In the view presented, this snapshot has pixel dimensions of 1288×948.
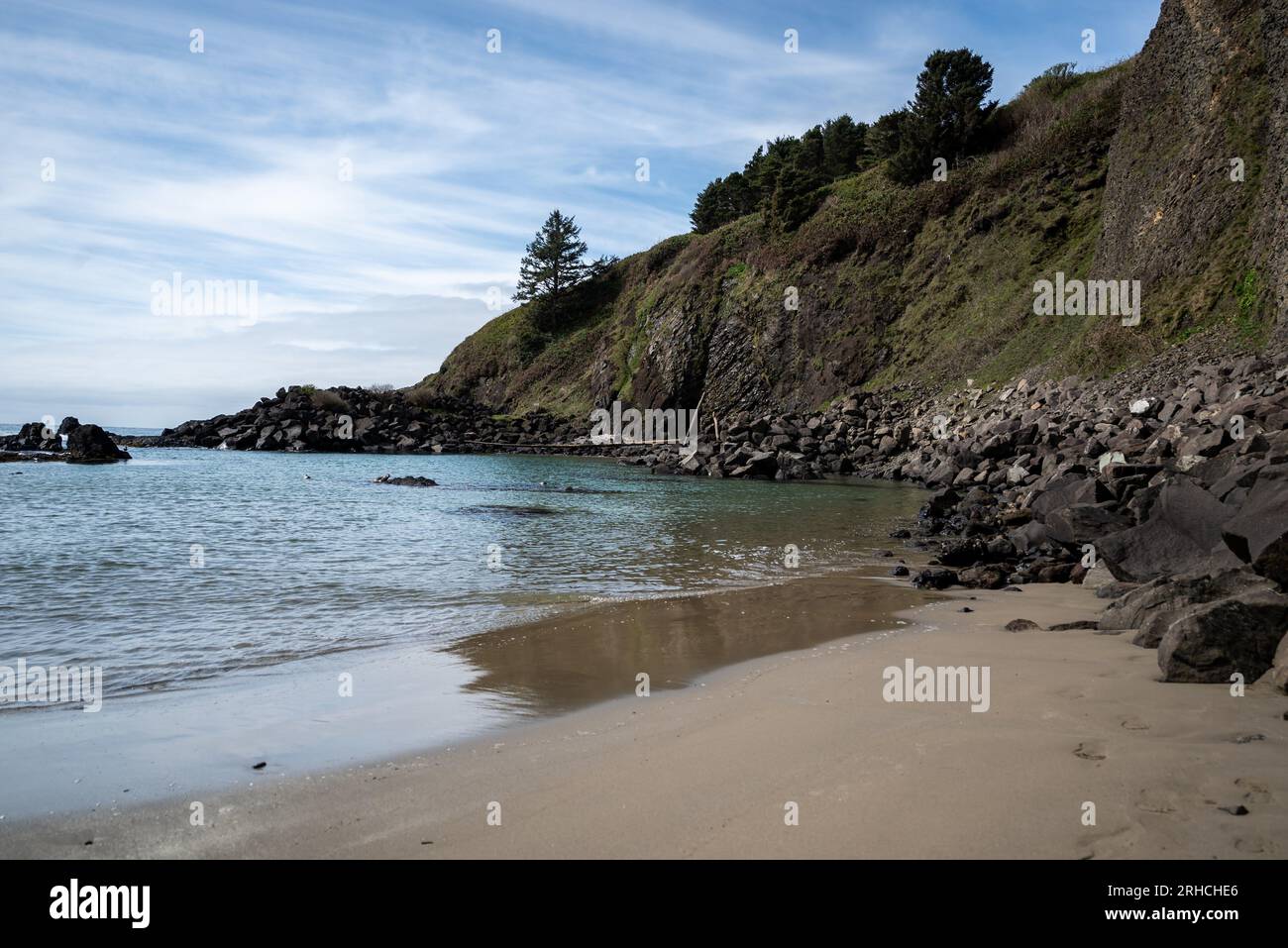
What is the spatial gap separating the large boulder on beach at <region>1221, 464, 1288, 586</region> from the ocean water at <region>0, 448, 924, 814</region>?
Answer: 19.2ft

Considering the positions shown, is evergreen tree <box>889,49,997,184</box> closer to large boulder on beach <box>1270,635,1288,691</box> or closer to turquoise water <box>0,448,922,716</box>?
turquoise water <box>0,448,922,716</box>

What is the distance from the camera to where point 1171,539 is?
9055mm

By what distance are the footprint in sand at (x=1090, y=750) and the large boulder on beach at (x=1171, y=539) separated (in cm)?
462

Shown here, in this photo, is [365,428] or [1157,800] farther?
[365,428]

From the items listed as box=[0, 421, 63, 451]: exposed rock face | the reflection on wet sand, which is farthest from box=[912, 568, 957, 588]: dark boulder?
box=[0, 421, 63, 451]: exposed rock face

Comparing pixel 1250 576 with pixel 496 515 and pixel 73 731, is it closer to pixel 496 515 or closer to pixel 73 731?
pixel 73 731

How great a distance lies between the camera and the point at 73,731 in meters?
5.87

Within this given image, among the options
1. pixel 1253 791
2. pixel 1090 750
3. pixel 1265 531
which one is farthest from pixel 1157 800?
pixel 1265 531

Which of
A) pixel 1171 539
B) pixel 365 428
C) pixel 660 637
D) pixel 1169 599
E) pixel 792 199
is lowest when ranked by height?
pixel 660 637

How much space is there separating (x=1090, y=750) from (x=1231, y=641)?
6.29ft

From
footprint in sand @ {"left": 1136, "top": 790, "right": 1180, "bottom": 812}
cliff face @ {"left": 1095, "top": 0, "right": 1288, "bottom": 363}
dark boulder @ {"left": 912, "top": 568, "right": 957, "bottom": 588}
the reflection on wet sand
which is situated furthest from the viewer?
cliff face @ {"left": 1095, "top": 0, "right": 1288, "bottom": 363}

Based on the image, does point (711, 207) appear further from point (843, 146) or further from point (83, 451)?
point (83, 451)

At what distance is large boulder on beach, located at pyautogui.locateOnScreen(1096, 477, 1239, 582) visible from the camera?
8719 mm
